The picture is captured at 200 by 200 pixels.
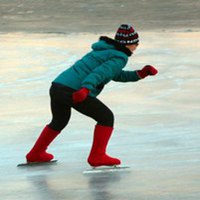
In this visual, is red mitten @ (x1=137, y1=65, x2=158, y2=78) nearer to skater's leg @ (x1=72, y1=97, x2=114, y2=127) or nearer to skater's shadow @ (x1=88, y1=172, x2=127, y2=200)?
skater's leg @ (x1=72, y1=97, x2=114, y2=127)

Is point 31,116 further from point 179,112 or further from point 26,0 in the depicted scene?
point 26,0

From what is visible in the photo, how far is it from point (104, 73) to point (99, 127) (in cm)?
52

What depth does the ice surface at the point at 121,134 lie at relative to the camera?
7.32 meters

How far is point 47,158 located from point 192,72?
671cm

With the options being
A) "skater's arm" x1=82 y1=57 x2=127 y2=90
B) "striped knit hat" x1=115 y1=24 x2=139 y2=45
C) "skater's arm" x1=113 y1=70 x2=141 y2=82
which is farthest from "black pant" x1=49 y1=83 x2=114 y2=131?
"striped knit hat" x1=115 y1=24 x2=139 y2=45

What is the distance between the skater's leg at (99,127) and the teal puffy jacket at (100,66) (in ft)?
0.35

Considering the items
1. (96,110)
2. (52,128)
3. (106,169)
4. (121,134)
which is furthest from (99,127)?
(121,134)

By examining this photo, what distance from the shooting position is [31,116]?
37.3 ft

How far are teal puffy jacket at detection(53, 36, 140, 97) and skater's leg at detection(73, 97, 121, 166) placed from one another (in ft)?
0.35

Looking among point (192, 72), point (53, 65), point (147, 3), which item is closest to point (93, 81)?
point (192, 72)

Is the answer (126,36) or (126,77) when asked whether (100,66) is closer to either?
(126,36)

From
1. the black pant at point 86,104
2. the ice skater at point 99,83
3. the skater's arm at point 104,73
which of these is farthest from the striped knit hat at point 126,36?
the black pant at point 86,104

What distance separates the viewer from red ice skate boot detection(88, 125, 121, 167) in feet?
26.7

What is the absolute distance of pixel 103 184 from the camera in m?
7.48
